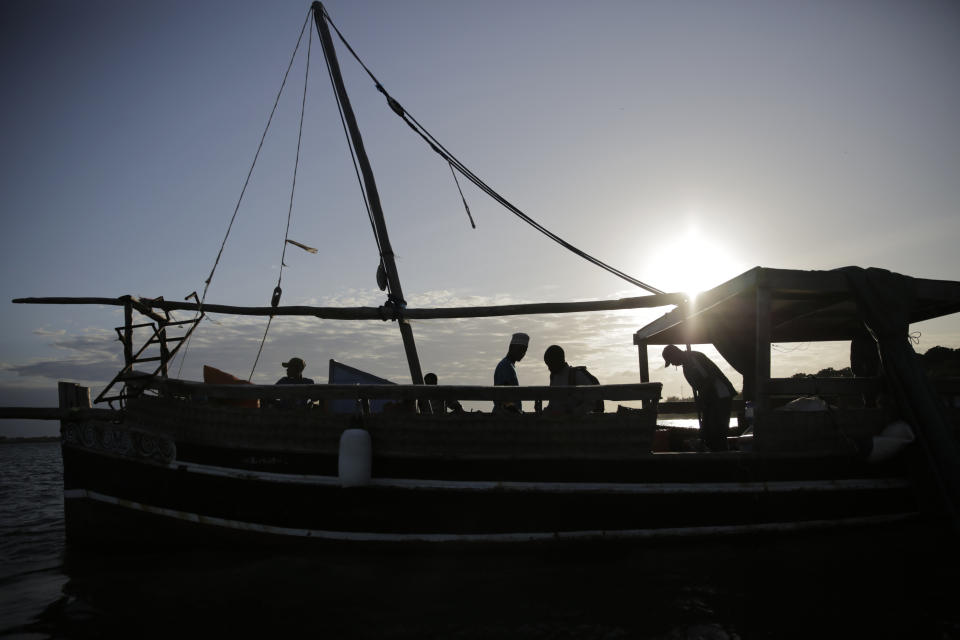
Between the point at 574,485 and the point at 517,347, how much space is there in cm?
219

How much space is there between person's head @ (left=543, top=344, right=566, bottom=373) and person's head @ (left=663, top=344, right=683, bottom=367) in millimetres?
1205

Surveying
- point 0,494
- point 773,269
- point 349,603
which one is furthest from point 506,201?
point 0,494

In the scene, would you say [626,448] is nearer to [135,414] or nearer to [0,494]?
[135,414]

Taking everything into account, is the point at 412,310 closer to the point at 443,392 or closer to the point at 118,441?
the point at 443,392

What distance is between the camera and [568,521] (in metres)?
4.91

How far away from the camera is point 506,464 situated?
4902 millimetres

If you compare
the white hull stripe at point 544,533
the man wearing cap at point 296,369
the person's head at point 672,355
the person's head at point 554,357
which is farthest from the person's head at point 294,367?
the person's head at point 672,355

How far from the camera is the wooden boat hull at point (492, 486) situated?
4891mm

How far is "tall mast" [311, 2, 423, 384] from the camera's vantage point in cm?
813

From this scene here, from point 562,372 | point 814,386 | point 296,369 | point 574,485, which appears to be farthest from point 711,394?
point 296,369

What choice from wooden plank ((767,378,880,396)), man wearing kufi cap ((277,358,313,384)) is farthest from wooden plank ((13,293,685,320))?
wooden plank ((767,378,880,396))

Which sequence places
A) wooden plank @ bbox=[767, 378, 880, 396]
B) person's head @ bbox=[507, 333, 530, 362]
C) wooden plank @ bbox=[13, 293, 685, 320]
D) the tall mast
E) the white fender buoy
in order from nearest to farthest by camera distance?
the white fender buoy, wooden plank @ bbox=[767, 378, 880, 396], person's head @ bbox=[507, 333, 530, 362], wooden plank @ bbox=[13, 293, 685, 320], the tall mast

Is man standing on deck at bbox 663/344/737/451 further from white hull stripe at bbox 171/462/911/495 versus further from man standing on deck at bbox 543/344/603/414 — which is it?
man standing on deck at bbox 543/344/603/414

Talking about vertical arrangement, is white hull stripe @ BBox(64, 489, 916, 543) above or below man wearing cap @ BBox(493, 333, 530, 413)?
below
